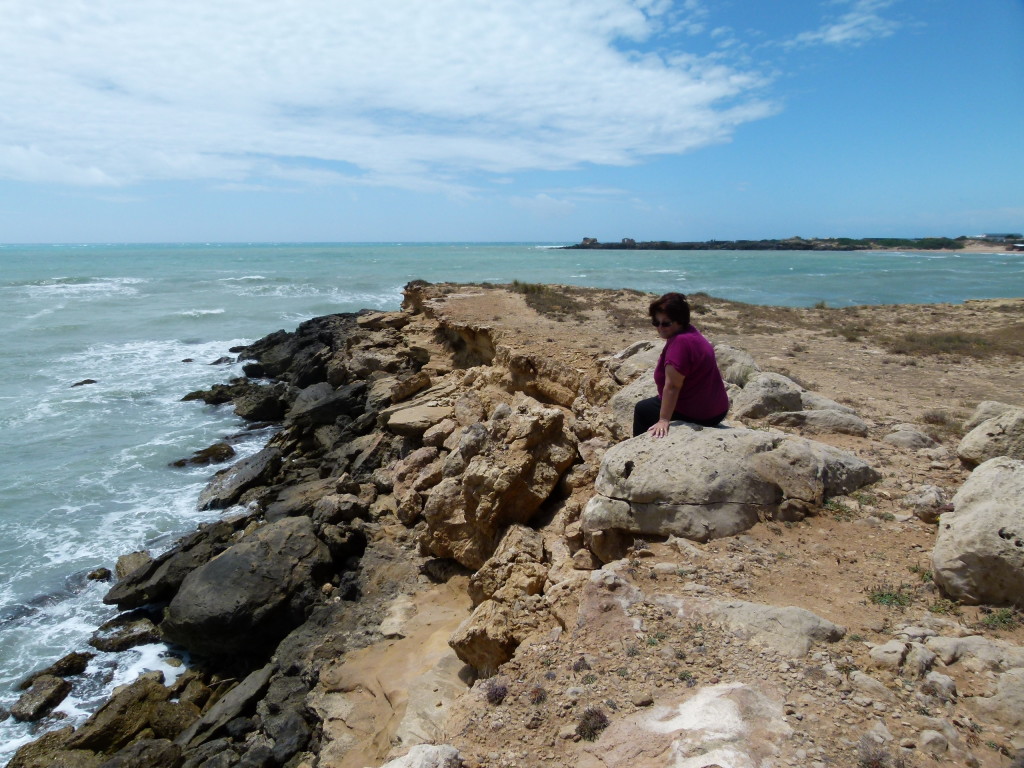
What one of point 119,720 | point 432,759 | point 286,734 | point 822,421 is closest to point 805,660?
point 432,759

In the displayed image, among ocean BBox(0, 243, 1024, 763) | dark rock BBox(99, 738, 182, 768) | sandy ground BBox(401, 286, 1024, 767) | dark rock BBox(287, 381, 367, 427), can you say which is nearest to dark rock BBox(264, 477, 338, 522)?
ocean BBox(0, 243, 1024, 763)

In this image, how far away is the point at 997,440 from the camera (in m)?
5.81

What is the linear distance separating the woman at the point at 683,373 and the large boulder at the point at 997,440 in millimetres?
2504

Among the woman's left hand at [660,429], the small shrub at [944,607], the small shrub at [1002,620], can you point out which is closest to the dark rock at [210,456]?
the woman's left hand at [660,429]

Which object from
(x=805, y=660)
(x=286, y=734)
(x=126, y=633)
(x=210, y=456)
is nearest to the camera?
(x=805, y=660)

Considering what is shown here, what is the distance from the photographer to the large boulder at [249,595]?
7863mm

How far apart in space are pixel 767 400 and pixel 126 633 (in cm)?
921

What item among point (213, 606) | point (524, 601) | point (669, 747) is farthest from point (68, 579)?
point (669, 747)

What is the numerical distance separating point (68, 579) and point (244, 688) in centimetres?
→ 500

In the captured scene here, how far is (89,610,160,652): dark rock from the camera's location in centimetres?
838

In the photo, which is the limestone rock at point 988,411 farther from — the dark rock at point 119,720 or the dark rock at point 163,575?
the dark rock at point 163,575

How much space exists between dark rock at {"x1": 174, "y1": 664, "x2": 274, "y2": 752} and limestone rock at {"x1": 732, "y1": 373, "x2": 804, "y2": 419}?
254 inches

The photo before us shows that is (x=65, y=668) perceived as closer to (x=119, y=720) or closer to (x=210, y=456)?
(x=119, y=720)

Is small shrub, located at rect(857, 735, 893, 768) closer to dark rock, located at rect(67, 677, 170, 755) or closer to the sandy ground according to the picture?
the sandy ground
